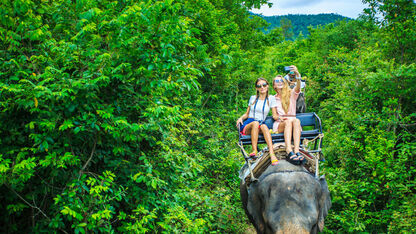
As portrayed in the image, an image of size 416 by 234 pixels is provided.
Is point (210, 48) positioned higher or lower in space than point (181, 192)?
higher

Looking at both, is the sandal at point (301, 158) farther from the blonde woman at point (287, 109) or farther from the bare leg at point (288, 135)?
the blonde woman at point (287, 109)

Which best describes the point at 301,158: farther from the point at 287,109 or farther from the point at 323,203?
the point at 287,109

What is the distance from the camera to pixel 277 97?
6160 millimetres

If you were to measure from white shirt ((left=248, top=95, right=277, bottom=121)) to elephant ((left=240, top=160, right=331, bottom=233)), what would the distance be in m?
1.22

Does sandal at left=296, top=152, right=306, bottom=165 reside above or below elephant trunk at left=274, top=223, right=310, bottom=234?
above

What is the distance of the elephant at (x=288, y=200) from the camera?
4.31 metres

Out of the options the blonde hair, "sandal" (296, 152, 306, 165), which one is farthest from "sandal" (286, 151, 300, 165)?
the blonde hair

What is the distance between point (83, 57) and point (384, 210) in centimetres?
652

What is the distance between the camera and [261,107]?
6250 mm

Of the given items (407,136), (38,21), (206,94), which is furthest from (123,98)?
(206,94)

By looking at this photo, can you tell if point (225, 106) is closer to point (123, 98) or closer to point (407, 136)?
point (407, 136)

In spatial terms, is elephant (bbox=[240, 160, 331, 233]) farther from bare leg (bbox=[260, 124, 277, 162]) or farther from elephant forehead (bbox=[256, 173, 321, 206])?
bare leg (bbox=[260, 124, 277, 162])

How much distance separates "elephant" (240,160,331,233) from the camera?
4312 millimetres

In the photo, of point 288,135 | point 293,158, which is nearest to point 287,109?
point 288,135
